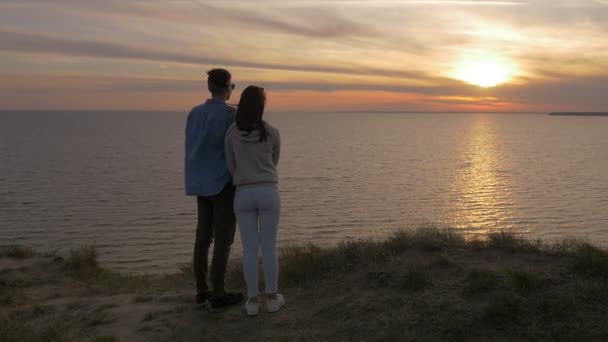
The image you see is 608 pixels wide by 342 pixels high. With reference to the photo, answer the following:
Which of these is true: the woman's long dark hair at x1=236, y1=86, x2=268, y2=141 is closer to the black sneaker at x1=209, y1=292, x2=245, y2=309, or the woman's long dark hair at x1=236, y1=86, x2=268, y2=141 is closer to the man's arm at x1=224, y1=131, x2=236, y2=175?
the man's arm at x1=224, y1=131, x2=236, y2=175

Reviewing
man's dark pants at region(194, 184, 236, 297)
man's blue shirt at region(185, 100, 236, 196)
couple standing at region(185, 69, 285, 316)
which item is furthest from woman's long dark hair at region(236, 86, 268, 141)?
man's dark pants at region(194, 184, 236, 297)

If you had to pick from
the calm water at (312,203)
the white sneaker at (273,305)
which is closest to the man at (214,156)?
the white sneaker at (273,305)

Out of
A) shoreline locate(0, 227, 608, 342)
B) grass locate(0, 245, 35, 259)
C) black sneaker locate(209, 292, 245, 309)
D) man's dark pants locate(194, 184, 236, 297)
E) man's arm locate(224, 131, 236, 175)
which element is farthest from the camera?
grass locate(0, 245, 35, 259)

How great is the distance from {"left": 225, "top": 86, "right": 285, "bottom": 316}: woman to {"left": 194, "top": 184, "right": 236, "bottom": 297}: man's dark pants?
0.28m

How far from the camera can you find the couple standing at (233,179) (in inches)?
190

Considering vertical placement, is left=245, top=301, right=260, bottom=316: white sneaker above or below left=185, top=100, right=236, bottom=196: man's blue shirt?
below

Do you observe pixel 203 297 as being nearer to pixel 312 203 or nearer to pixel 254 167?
pixel 254 167

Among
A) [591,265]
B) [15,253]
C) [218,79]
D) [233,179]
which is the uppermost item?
[218,79]

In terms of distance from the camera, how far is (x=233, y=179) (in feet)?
16.1

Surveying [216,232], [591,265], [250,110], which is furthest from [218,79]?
[591,265]

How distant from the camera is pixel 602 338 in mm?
4383

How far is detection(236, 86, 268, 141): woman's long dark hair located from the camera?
4758 millimetres

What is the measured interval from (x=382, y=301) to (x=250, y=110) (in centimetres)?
235

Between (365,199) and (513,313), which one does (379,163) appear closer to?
(365,199)
